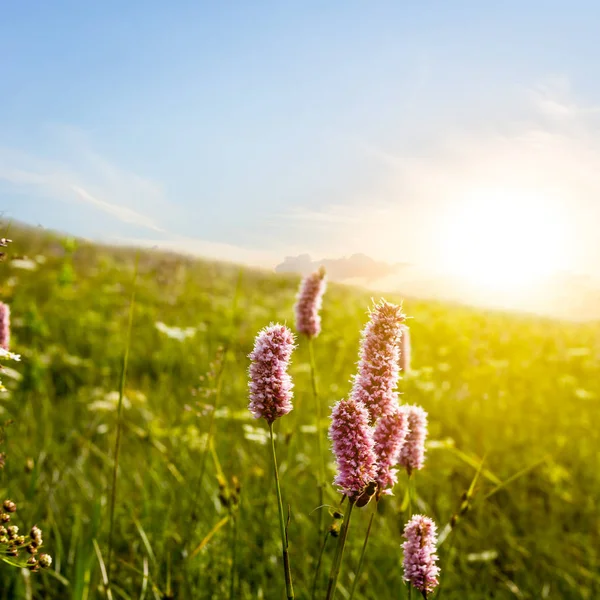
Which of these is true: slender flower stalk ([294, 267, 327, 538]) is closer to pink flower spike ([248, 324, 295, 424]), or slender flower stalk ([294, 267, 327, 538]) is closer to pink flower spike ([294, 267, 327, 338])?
pink flower spike ([294, 267, 327, 338])

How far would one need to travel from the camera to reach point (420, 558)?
1775mm

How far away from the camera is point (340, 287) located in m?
20.6

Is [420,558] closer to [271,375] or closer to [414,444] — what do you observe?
[414,444]

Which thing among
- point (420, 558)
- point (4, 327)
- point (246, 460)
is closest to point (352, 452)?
point (420, 558)

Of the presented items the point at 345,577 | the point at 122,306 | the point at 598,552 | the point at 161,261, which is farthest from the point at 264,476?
the point at 161,261

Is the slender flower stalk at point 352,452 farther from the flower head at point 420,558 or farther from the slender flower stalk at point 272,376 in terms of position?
the flower head at point 420,558

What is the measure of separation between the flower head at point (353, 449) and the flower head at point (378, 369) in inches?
3.5

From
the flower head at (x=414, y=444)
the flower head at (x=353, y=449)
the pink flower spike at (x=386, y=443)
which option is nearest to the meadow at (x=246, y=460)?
the flower head at (x=414, y=444)

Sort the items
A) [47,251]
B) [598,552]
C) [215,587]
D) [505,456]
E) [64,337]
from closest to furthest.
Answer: [215,587] → [598,552] → [505,456] → [64,337] → [47,251]

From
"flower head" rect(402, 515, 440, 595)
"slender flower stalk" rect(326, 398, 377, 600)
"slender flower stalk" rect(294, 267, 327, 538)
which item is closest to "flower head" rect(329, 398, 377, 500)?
"slender flower stalk" rect(326, 398, 377, 600)

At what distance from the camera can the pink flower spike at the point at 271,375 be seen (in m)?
1.58

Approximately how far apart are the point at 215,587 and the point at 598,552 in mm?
2898

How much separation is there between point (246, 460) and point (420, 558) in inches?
137

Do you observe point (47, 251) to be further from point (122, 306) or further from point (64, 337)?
point (64, 337)
